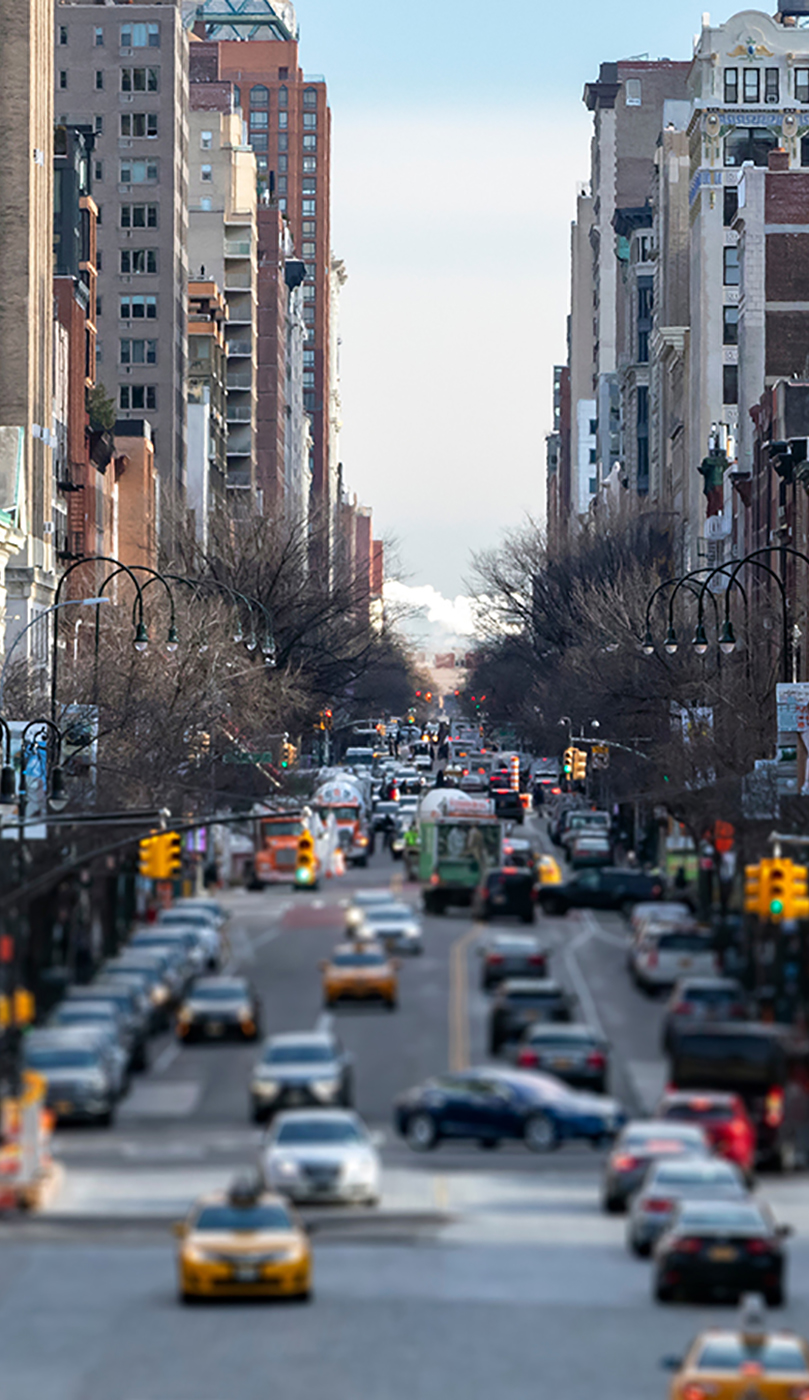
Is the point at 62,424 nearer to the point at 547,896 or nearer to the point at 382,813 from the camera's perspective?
the point at 382,813

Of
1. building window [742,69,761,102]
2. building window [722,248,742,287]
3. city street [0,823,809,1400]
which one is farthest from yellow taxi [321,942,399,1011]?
building window [742,69,761,102]

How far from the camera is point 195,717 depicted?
6644 cm

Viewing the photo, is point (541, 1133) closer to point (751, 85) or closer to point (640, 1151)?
point (640, 1151)

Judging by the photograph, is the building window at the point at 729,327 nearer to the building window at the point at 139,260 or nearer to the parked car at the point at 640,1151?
the building window at the point at 139,260

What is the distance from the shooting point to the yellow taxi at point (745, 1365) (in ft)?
41.0

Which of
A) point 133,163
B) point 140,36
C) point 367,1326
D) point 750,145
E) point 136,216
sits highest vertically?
point 140,36

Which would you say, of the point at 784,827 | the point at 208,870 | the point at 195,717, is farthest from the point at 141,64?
the point at 208,870

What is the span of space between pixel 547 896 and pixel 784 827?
641 inches

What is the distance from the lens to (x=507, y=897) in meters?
13.4

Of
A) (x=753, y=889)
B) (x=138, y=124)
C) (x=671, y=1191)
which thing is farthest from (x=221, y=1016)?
(x=138, y=124)

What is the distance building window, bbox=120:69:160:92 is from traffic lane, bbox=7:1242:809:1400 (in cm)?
15955

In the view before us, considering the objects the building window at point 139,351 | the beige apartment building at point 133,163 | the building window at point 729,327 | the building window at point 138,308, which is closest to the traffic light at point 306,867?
the building window at point 729,327

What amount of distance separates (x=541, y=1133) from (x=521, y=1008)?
72 cm

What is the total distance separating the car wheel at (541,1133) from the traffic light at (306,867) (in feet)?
9.18
